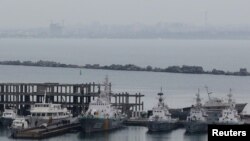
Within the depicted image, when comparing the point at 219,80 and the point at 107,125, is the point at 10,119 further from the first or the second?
the point at 219,80

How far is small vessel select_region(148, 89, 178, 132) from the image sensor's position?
38.2 m

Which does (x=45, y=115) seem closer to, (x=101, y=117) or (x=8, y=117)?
(x=8, y=117)

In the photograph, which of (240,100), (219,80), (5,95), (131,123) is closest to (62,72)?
(219,80)

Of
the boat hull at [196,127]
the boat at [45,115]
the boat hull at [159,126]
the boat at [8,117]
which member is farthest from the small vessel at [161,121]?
the boat at [8,117]

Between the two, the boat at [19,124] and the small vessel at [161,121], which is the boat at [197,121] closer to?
the small vessel at [161,121]

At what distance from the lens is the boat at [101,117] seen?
3706 centimetres

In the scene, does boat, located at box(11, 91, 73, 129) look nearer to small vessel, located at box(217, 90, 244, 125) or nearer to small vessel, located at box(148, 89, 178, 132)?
small vessel, located at box(148, 89, 178, 132)

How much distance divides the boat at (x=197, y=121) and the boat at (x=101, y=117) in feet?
10.8

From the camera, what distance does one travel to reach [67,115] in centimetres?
3900

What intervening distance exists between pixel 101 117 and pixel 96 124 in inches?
21.6

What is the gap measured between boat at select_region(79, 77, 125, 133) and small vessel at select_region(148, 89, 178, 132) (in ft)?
5.26

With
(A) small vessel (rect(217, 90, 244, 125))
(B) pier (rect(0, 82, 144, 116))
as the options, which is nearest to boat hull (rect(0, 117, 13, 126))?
(B) pier (rect(0, 82, 144, 116))

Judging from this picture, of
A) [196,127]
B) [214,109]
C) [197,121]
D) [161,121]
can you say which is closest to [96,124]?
[161,121]

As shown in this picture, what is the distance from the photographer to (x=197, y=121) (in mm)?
38344
